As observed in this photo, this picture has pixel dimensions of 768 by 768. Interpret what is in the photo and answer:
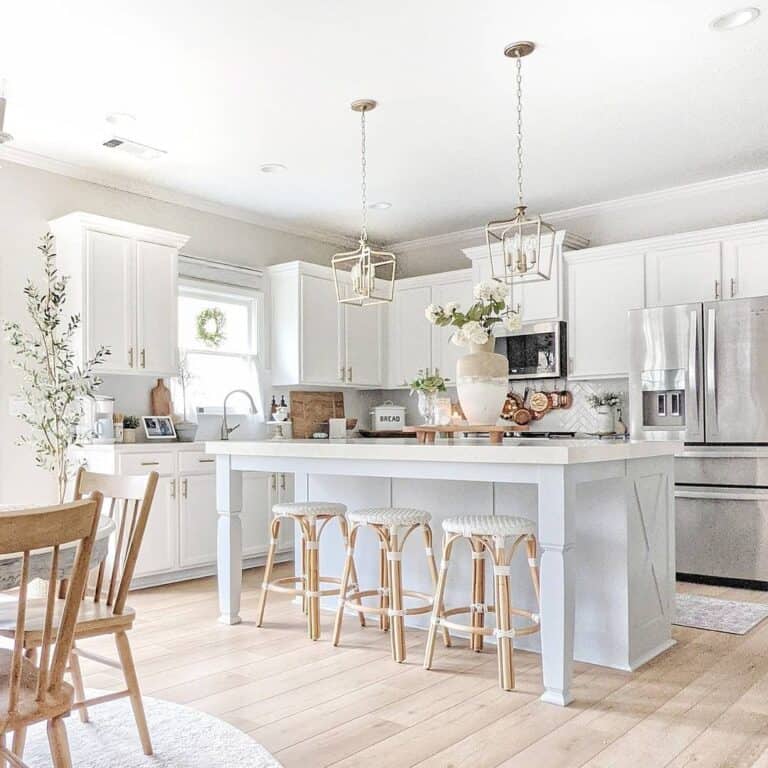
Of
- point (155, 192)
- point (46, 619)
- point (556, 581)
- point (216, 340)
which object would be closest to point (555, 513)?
point (556, 581)

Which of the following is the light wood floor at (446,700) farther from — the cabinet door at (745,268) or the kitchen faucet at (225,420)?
the cabinet door at (745,268)

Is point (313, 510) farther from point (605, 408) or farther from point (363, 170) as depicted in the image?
point (605, 408)

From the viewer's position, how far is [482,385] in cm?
346

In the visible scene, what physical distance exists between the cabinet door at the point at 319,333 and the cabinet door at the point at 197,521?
1.35 metres

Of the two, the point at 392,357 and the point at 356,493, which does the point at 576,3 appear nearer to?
the point at 356,493

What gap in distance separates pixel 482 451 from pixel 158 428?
3027 millimetres

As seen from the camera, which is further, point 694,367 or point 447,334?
point 447,334

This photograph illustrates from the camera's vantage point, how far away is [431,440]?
3.66 meters

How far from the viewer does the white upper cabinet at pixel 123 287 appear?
15.6 feet


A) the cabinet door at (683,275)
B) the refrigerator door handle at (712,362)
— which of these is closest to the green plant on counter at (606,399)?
the cabinet door at (683,275)

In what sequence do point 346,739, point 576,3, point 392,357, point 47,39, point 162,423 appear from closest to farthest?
1. point 346,739
2. point 576,3
3. point 47,39
4. point 162,423
5. point 392,357

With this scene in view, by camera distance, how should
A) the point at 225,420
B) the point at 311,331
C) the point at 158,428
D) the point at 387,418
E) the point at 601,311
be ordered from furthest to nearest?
1. the point at 387,418
2. the point at 311,331
3. the point at 225,420
4. the point at 601,311
5. the point at 158,428

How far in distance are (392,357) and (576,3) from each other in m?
4.11

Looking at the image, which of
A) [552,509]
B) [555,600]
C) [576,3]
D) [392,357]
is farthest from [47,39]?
[392,357]
